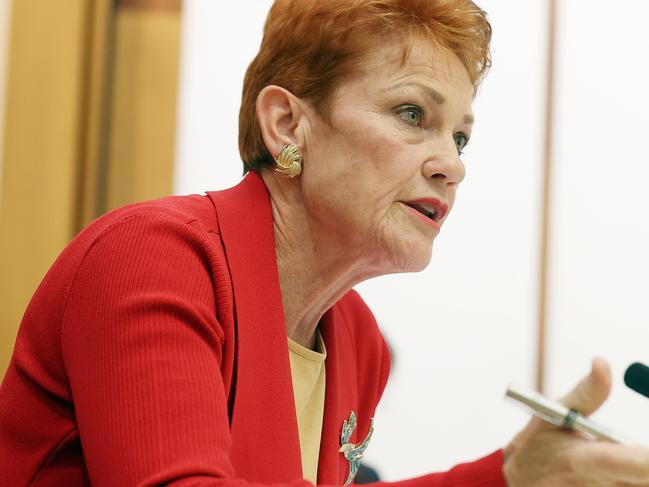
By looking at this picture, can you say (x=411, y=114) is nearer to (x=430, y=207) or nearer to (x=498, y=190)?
(x=430, y=207)

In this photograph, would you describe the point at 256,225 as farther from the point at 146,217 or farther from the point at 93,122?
the point at 93,122

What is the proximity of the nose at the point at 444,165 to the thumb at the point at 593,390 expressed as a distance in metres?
0.55

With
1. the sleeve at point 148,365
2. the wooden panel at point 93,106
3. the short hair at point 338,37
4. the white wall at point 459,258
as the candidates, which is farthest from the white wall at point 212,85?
the sleeve at point 148,365

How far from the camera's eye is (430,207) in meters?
1.29

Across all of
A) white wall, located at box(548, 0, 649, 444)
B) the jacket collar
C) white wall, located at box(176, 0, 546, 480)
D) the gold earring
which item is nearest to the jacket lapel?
the jacket collar

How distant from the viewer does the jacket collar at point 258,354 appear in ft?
3.47

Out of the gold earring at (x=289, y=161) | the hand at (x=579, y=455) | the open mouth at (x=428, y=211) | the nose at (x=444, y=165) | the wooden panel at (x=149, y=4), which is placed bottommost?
the hand at (x=579, y=455)

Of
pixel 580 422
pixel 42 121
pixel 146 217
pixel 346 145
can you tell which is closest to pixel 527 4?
pixel 42 121

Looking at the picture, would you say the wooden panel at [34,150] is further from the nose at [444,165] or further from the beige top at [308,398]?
the nose at [444,165]

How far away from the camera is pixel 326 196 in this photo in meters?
1.28

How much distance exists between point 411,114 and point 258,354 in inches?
16.8

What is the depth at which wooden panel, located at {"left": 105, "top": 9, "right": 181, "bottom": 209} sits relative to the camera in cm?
263

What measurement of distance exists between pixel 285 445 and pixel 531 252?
1.78m

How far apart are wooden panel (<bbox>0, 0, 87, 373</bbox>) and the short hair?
1303 millimetres
